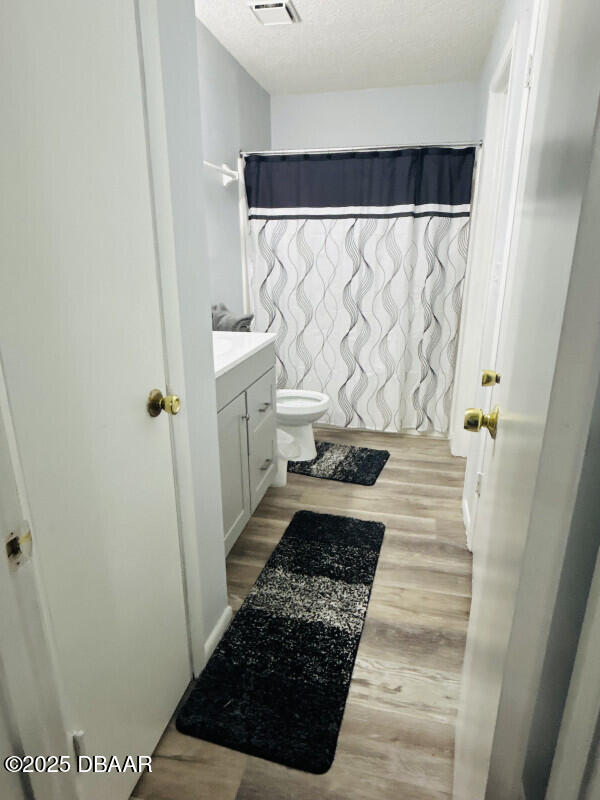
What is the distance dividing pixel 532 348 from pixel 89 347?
28.5 inches

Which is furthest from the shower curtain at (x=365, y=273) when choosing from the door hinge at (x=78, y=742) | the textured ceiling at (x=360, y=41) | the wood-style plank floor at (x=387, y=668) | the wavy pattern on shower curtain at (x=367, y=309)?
the door hinge at (x=78, y=742)

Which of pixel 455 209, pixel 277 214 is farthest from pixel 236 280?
pixel 455 209

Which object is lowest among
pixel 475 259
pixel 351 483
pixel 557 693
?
pixel 351 483

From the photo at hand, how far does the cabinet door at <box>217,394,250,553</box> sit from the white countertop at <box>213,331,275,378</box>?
0.17 meters

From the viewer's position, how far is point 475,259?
285 cm

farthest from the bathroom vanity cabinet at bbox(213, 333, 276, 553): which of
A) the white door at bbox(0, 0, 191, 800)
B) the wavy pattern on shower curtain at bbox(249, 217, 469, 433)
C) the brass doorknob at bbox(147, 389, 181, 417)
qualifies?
the wavy pattern on shower curtain at bbox(249, 217, 469, 433)

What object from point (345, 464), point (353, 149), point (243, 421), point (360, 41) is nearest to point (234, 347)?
point (243, 421)

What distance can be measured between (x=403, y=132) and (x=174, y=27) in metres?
2.78

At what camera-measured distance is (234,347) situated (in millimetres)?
A: 2111

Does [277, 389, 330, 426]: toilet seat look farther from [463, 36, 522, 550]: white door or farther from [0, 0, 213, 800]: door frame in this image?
[0, 0, 213, 800]: door frame

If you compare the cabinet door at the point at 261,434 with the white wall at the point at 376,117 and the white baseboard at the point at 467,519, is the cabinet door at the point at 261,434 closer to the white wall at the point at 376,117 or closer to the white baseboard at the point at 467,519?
the white baseboard at the point at 467,519

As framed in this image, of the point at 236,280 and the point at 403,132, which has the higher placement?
the point at 403,132

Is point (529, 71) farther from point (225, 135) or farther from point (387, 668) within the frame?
point (387, 668)

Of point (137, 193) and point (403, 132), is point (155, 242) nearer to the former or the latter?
point (137, 193)
